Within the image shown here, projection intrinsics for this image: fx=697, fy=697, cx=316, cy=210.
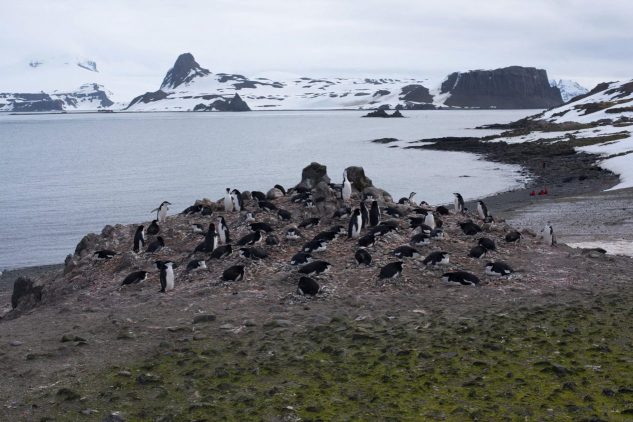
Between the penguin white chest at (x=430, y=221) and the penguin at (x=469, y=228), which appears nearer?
the penguin at (x=469, y=228)

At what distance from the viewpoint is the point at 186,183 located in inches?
Answer: 2333

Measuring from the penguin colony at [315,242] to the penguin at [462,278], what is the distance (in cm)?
2

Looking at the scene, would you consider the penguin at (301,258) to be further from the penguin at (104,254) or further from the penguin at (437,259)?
the penguin at (104,254)

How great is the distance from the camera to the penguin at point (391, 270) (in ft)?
50.3

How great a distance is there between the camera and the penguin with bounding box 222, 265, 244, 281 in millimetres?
15492

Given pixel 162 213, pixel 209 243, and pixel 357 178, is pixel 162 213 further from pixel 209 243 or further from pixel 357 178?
pixel 357 178

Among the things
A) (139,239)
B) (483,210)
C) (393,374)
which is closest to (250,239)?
(139,239)

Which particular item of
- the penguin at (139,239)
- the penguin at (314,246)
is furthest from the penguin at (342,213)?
the penguin at (139,239)

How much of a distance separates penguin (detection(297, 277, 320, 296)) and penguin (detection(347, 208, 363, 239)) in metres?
3.78

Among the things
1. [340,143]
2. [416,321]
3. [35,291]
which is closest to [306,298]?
[416,321]

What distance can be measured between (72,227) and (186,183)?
70.1ft

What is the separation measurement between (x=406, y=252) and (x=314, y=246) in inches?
89.5

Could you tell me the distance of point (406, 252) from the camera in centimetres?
1662

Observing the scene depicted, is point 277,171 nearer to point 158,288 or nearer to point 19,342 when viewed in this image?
point 158,288
